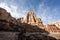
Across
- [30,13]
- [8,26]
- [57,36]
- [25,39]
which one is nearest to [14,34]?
[25,39]

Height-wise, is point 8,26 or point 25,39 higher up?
point 8,26

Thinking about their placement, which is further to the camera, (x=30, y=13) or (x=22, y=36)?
(x=30, y=13)

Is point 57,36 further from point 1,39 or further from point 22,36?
point 1,39

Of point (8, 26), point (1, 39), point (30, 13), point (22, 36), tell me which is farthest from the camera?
point (30, 13)

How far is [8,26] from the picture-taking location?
40.7 ft

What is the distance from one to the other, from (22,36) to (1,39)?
1.98 meters

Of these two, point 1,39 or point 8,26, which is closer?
point 1,39

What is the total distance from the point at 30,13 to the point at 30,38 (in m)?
29.9

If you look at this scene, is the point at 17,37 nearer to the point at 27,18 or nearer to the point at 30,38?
the point at 30,38

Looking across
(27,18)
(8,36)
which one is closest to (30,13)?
(27,18)

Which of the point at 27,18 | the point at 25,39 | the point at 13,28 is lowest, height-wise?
the point at 25,39

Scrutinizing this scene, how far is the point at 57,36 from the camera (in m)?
11.3

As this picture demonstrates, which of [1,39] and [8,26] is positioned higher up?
[8,26]

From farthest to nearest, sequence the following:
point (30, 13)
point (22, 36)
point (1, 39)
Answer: point (30, 13) < point (22, 36) < point (1, 39)
